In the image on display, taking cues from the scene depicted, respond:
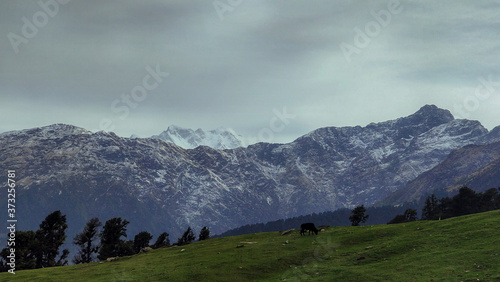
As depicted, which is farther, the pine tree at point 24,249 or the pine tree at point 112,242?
the pine tree at point 112,242

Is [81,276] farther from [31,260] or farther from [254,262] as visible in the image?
[31,260]

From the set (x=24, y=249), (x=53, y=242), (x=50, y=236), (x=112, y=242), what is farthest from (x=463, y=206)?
(x=24, y=249)

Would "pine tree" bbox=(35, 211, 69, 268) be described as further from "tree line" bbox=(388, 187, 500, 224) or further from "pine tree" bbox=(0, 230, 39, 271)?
"tree line" bbox=(388, 187, 500, 224)

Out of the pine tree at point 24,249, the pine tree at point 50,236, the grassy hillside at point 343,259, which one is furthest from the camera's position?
the pine tree at point 50,236

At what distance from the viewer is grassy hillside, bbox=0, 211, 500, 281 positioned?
49.4m

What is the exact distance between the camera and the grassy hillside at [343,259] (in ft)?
162

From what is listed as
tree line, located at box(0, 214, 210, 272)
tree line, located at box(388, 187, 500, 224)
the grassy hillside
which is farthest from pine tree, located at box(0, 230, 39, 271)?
tree line, located at box(388, 187, 500, 224)

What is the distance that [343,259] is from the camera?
59.5 meters

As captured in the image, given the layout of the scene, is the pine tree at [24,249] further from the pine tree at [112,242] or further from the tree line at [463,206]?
the tree line at [463,206]

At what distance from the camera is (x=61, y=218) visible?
440 feet

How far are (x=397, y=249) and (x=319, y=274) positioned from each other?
13.0 metres

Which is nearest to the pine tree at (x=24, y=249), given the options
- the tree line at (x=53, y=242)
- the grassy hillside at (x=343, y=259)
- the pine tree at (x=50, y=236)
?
the tree line at (x=53, y=242)

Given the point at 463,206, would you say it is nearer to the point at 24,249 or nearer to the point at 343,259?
the point at 343,259

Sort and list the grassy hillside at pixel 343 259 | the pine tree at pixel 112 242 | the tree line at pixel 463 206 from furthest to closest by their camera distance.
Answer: the tree line at pixel 463 206 → the pine tree at pixel 112 242 → the grassy hillside at pixel 343 259
